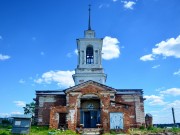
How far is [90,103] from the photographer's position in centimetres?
2645

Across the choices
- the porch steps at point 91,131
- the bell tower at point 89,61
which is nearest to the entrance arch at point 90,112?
the porch steps at point 91,131

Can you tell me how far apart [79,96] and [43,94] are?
16.1ft

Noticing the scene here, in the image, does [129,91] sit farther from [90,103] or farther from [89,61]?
[89,61]

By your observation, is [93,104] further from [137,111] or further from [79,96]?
[137,111]

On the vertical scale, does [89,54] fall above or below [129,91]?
above

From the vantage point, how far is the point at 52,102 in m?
27.5

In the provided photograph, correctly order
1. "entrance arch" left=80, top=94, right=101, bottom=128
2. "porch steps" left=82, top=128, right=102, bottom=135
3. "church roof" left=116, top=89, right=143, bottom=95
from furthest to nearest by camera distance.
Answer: "church roof" left=116, top=89, right=143, bottom=95
"entrance arch" left=80, top=94, right=101, bottom=128
"porch steps" left=82, top=128, right=102, bottom=135

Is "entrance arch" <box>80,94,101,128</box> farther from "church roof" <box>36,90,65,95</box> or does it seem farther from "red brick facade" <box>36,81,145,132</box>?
"church roof" <box>36,90,65,95</box>

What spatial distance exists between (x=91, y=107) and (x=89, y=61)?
779 centimetres

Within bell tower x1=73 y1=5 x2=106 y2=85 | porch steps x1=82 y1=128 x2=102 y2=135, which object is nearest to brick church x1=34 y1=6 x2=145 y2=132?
porch steps x1=82 y1=128 x2=102 y2=135

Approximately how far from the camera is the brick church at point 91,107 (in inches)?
910

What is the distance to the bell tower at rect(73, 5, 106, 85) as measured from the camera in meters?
31.0

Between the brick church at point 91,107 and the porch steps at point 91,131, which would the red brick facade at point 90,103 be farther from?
the porch steps at point 91,131

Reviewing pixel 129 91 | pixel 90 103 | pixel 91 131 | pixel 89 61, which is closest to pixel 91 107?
pixel 90 103
